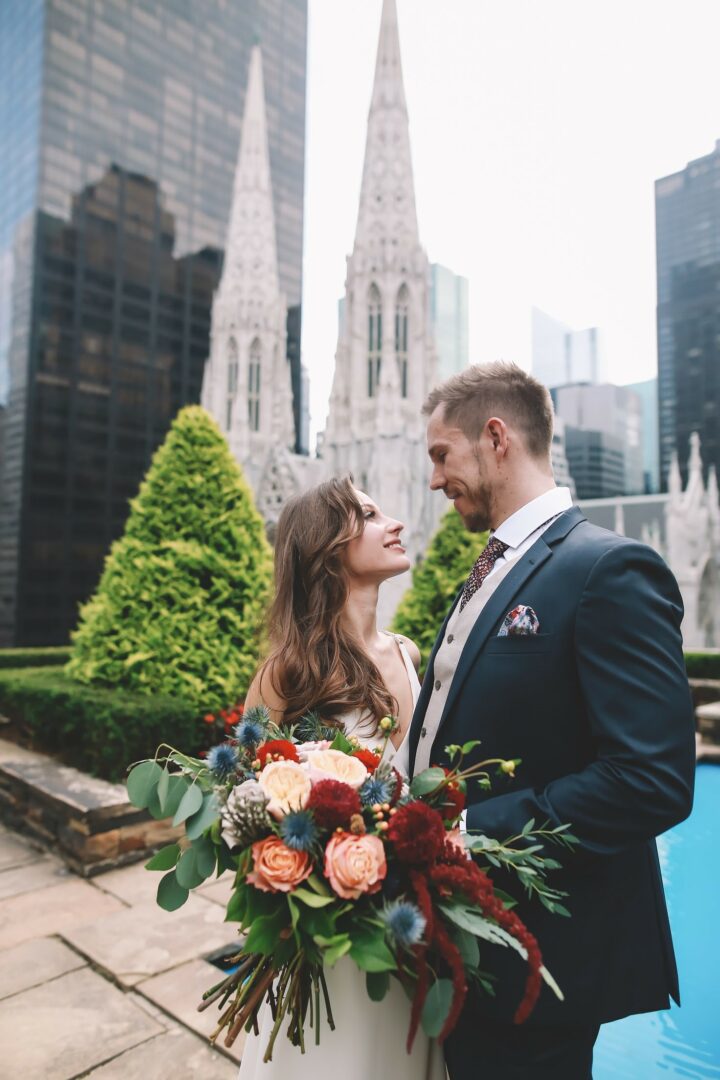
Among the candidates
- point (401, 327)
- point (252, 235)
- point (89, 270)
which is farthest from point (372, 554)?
point (89, 270)

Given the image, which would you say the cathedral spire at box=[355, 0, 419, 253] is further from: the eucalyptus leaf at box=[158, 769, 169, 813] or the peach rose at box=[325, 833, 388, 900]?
the peach rose at box=[325, 833, 388, 900]

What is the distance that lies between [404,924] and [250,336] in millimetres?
65323

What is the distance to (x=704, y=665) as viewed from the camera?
64.3 feet

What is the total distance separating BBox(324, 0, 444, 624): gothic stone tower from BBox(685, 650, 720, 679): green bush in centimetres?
3186

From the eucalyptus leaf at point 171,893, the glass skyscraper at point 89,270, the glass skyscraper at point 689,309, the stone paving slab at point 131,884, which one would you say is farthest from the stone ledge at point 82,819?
the glass skyscraper at point 689,309

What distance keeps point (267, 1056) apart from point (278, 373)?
65603 millimetres

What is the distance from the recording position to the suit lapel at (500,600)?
2096 mm

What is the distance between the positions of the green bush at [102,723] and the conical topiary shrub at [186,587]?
15.3 inches

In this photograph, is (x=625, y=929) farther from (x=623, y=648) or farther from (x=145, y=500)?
(x=145, y=500)

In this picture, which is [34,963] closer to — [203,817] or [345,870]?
[203,817]

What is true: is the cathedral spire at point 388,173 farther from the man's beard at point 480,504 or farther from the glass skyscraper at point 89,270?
the man's beard at point 480,504

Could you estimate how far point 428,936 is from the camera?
1544 millimetres

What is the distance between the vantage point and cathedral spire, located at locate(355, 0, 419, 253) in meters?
52.6

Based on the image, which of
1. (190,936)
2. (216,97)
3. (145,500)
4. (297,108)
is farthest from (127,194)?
(190,936)
